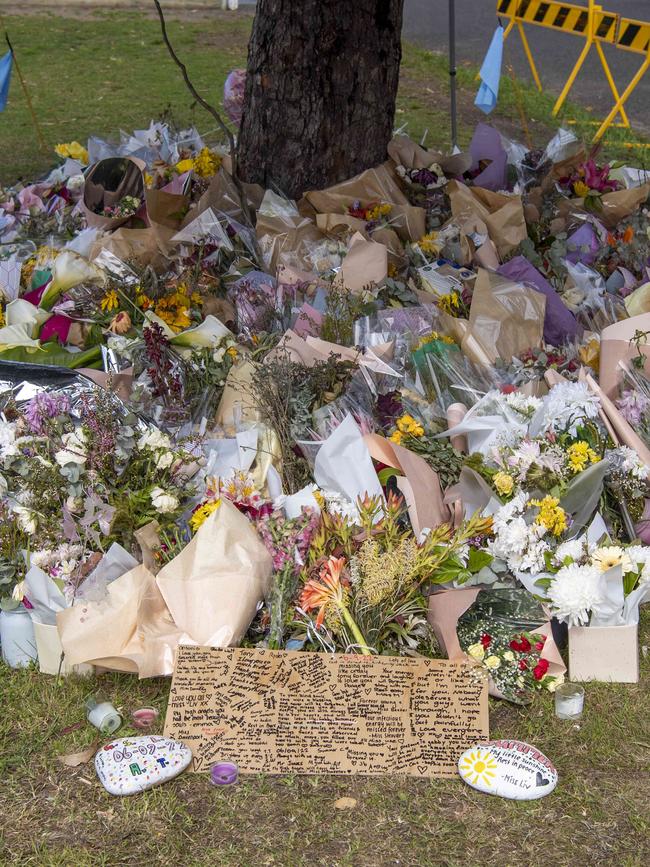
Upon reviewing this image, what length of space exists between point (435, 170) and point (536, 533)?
108 inches

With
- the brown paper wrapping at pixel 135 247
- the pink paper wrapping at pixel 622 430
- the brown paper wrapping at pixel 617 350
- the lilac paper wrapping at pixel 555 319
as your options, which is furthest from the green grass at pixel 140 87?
the pink paper wrapping at pixel 622 430

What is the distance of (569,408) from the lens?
2.89 meters

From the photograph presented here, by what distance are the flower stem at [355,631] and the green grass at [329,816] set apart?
34cm

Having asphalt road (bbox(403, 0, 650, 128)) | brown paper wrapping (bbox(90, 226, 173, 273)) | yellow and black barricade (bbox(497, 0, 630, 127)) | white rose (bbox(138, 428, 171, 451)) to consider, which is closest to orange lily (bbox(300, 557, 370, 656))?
white rose (bbox(138, 428, 171, 451))

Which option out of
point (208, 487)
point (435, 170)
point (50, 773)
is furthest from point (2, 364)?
point (435, 170)

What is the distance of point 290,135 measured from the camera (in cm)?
448

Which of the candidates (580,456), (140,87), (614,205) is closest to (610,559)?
(580,456)

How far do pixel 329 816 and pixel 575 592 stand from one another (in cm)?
85

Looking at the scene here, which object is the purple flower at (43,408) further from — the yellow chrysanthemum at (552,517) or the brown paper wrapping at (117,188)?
the brown paper wrapping at (117,188)

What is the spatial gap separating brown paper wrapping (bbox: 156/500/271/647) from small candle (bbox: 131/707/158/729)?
0.22 metres

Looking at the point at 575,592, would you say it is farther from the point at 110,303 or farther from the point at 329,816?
the point at 110,303

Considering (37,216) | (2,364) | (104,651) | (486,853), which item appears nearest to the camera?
(486,853)

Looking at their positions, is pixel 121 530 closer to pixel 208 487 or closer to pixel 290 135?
pixel 208 487

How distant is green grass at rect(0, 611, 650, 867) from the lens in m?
2.10
